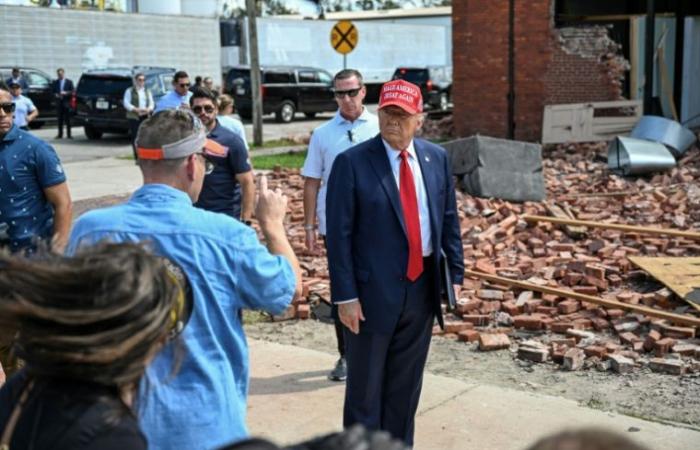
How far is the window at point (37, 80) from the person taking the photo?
28.4 metres

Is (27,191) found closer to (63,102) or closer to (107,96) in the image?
(107,96)

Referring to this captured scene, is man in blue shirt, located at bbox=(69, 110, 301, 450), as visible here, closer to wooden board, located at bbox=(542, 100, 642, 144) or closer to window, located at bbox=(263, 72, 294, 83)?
wooden board, located at bbox=(542, 100, 642, 144)

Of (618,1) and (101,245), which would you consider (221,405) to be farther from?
(618,1)

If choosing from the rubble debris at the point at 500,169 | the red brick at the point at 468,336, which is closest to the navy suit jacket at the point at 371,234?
the red brick at the point at 468,336

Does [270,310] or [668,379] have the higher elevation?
[270,310]

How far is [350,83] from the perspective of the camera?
6094mm

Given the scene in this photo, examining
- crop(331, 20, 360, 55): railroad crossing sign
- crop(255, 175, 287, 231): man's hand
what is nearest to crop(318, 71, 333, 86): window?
crop(331, 20, 360, 55): railroad crossing sign

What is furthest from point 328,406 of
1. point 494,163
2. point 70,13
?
point 70,13

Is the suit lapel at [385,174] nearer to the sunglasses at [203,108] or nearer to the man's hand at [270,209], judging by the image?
the man's hand at [270,209]

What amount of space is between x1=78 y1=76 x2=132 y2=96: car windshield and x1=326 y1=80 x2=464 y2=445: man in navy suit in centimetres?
2135

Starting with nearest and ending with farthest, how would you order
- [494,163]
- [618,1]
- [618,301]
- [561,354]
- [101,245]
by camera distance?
1. [101,245]
2. [561,354]
3. [618,301]
4. [494,163]
5. [618,1]

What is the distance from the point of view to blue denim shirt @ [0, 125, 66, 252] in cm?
507

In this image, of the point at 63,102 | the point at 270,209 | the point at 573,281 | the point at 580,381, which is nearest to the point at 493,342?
the point at 580,381

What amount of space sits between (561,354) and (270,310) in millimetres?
4268
